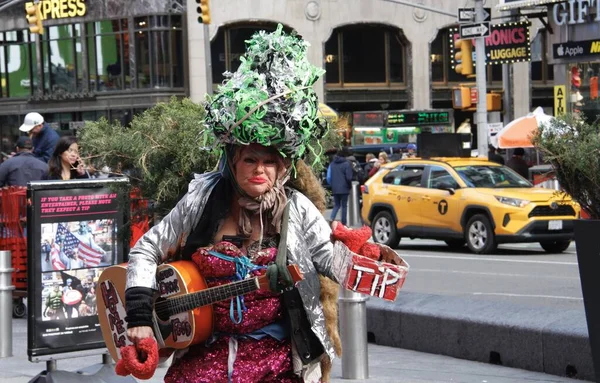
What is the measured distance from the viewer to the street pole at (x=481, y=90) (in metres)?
30.1

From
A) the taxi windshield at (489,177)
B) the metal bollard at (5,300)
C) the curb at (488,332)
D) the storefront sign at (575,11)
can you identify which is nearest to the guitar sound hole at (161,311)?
the curb at (488,332)

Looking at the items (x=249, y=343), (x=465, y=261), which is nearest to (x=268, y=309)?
(x=249, y=343)

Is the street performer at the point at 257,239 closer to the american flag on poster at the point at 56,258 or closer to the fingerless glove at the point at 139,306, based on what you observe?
the fingerless glove at the point at 139,306

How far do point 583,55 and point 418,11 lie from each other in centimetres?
2070

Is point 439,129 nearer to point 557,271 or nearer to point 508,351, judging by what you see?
point 557,271

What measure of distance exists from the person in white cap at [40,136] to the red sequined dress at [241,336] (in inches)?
351

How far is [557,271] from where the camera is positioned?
1686cm

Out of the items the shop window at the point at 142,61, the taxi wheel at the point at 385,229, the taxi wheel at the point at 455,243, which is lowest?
the taxi wheel at the point at 455,243

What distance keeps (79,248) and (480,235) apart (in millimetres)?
12713

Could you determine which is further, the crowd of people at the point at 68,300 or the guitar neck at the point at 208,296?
the crowd of people at the point at 68,300

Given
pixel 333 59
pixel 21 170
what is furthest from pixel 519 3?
pixel 21 170

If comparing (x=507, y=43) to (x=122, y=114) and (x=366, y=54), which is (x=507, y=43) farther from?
(x=122, y=114)

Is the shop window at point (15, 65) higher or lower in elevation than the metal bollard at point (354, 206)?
higher

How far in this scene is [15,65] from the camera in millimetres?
52625
